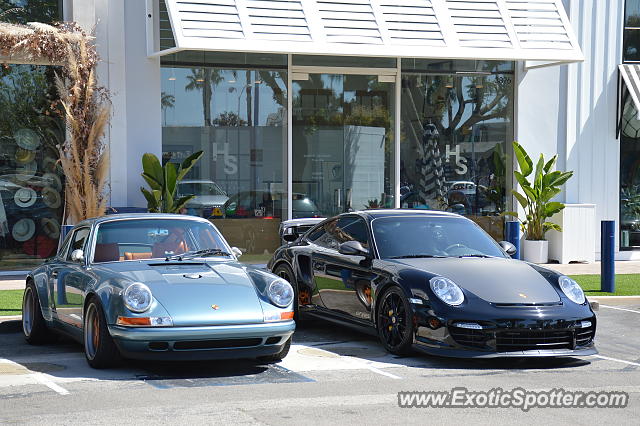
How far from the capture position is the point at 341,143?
61.7 feet

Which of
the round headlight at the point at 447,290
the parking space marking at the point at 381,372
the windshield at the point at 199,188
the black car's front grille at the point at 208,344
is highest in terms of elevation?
the windshield at the point at 199,188

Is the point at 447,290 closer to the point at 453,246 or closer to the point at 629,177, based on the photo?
the point at 453,246

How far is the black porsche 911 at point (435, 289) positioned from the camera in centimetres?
849

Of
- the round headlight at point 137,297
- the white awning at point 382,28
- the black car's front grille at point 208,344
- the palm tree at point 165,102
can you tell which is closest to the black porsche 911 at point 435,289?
the black car's front grille at point 208,344

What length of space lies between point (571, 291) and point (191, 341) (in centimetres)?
362

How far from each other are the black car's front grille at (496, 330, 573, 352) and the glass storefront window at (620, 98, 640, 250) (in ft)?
40.7

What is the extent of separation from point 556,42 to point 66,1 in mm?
8695

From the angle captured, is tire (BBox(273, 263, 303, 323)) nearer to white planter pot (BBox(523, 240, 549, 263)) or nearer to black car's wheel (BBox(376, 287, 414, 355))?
black car's wheel (BBox(376, 287, 414, 355))

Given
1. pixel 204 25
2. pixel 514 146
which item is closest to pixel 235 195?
pixel 204 25

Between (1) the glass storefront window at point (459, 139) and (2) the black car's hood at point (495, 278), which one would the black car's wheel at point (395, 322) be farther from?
(1) the glass storefront window at point (459, 139)

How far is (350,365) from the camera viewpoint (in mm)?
8656

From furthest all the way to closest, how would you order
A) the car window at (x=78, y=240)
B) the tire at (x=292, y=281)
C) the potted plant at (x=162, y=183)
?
1. the potted plant at (x=162, y=183)
2. the tire at (x=292, y=281)
3. the car window at (x=78, y=240)

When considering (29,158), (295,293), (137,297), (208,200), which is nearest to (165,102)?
(208,200)

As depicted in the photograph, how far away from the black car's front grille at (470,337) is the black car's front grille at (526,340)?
120 mm
